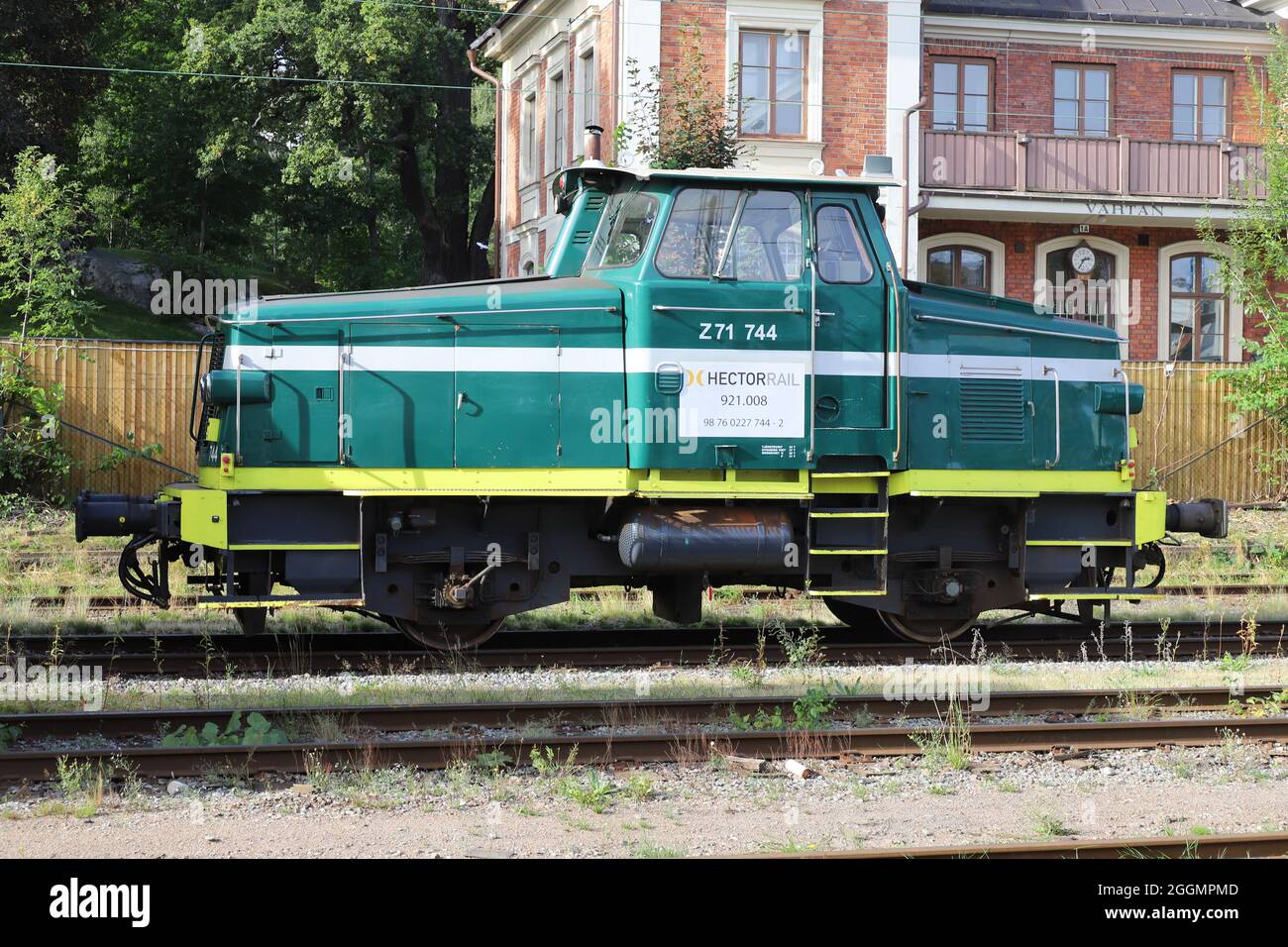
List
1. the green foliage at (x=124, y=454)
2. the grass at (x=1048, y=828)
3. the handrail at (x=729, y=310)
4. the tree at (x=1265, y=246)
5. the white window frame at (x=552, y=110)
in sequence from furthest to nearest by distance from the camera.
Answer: the white window frame at (x=552, y=110), the tree at (x=1265, y=246), the green foliage at (x=124, y=454), the handrail at (x=729, y=310), the grass at (x=1048, y=828)

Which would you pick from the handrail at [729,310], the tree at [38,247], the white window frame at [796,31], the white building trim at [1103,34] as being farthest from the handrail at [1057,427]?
the white building trim at [1103,34]

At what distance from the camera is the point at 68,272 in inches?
804

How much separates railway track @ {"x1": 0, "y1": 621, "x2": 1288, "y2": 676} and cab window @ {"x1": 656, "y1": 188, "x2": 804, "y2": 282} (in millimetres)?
2867

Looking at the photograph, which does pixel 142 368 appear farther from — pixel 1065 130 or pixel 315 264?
pixel 315 264

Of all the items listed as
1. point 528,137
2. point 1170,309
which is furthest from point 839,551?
point 528,137

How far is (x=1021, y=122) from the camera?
25828mm

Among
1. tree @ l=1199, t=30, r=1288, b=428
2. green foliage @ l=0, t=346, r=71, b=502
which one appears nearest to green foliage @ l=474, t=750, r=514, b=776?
green foliage @ l=0, t=346, r=71, b=502

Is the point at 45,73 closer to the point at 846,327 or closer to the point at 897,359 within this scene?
the point at 846,327

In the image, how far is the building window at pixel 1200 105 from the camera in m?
26.2

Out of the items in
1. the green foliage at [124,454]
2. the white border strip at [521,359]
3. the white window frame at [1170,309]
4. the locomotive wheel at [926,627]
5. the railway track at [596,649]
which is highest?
the white window frame at [1170,309]

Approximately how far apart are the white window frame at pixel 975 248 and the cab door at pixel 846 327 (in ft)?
52.5

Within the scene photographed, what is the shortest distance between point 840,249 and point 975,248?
16.9 meters

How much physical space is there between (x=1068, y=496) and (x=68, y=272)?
16008mm

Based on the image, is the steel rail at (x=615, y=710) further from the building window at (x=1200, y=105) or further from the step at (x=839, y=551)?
the building window at (x=1200, y=105)
